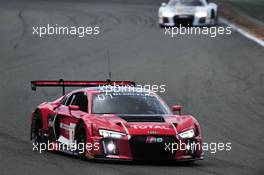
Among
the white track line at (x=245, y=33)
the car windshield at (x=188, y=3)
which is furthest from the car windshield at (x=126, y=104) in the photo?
the car windshield at (x=188, y=3)

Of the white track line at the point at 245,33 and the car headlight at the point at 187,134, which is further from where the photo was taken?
the white track line at the point at 245,33

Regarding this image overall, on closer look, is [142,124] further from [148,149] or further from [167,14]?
[167,14]

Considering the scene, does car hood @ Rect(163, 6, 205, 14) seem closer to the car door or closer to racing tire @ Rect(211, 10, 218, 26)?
racing tire @ Rect(211, 10, 218, 26)

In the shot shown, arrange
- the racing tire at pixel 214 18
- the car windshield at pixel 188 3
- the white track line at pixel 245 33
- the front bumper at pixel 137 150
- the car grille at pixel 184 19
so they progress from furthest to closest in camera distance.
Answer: the car windshield at pixel 188 3, the racing tire at pixel 214 18, the car grille at pixel 184 19, the white track line at pixel 245 33, the front bumper at pixel 137 150

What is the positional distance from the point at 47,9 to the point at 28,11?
1.23 meters

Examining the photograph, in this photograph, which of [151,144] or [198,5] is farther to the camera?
[198,5]

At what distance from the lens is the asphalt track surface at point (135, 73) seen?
488 inches

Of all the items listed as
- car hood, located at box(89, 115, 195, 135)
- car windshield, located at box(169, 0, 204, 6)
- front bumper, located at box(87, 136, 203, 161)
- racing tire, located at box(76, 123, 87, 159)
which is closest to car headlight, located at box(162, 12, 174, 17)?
car windshield, located at box(169, 0, 204, 6)

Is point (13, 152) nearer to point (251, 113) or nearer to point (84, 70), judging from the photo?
point (251, 113)

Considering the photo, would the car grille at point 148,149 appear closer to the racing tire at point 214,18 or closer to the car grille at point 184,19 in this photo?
the car grille at point 184,19

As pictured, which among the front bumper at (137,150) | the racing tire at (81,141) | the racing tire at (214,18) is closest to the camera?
the front bumper at (137,150)

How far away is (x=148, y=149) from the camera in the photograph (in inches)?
480

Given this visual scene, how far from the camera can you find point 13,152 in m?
12.9

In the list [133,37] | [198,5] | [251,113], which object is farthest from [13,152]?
[198,5]
